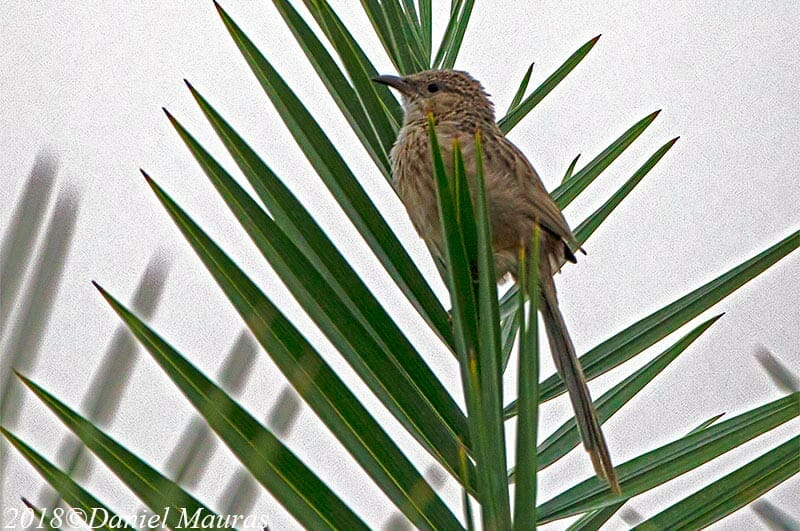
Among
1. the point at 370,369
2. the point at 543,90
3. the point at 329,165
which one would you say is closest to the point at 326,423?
the point at 370,369

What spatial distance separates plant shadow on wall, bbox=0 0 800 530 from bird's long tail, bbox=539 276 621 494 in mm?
22

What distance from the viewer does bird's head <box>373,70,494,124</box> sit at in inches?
112

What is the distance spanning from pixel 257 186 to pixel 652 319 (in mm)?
732

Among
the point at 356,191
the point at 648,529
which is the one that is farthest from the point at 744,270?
the point at 648,529

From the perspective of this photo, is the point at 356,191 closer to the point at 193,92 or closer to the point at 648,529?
the point at 193,92

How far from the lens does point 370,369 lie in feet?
3.98

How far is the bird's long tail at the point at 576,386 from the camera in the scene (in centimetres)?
142

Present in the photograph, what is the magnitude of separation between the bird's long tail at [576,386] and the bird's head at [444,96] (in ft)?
2.21

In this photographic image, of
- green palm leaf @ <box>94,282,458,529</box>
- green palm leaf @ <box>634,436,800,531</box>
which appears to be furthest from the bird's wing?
green palm leaf @ <box>94,282,458,529</box>

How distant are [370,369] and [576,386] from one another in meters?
0.66

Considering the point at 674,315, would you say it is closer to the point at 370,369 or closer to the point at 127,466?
the point at 370,369

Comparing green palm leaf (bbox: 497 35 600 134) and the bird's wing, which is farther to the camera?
the bird's wing

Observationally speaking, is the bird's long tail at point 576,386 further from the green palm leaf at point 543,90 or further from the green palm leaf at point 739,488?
the green palm leaf at point 543,90

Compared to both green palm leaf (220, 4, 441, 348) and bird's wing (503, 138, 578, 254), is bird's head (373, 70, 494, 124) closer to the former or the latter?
bird's wing (503, 138, 578, 254)
